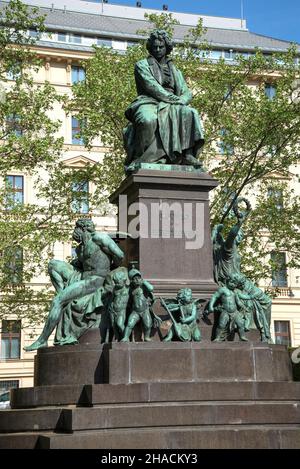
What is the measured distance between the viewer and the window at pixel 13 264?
22047 millimetres

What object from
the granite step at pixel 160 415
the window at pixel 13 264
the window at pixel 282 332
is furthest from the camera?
the window at pixel 282 332

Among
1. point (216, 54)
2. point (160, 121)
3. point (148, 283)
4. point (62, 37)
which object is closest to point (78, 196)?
point (160, 121)

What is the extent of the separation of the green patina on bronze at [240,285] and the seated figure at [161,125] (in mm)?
1216

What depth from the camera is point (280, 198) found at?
2531 centimetres

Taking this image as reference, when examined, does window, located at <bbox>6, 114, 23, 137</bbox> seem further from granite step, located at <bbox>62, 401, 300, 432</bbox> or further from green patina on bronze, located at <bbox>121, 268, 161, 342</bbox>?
granite step, located at <bbox>62, 401, 300, 432</bbox>

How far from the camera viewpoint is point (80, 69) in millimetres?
38688

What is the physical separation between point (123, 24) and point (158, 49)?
36.3 meters

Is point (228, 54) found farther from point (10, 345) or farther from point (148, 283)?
point (148, 283)

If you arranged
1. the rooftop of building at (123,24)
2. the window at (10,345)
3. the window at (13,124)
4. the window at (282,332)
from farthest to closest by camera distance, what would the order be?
the rooftop of building at (123,24) < the window at (282,332) < the window at (10,345) < the window at (13,124)

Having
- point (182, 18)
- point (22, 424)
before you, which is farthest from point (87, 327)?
point (182, 18)

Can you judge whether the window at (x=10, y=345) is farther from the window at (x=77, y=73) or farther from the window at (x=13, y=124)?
the window at (x=77, y=73)

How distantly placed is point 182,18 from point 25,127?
33.4 meters

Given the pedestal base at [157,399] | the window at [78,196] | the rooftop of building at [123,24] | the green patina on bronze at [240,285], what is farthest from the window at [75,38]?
the pedestal base at [157,399]
